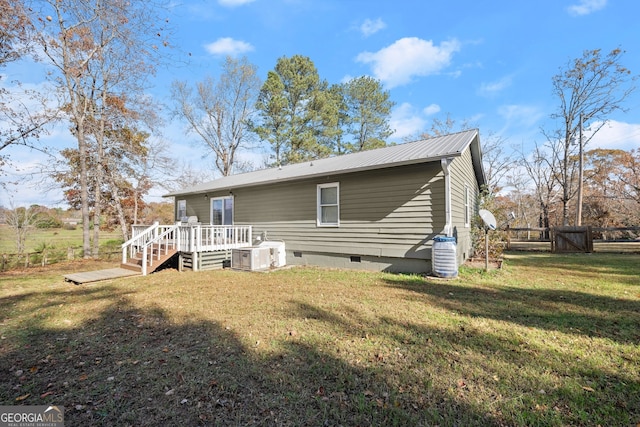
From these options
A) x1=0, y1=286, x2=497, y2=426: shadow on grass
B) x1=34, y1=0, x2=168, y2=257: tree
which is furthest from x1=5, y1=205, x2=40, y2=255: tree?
x1=0, y1=286, x2=497, y2=426: shadow on grass

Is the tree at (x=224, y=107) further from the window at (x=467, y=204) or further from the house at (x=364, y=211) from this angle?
the window at (x=467, y=204)

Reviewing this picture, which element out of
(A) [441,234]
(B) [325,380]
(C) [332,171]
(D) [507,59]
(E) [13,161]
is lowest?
(B) [325,380]

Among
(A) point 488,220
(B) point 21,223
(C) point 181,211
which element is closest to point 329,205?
(A) point 488,220

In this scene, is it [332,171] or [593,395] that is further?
[332,171]

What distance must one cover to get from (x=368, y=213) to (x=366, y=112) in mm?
16439

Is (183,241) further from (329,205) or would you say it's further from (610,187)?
(610,187)

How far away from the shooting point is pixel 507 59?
12547 millimetres

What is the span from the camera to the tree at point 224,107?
69.6 feet

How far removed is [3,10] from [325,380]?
12340mm

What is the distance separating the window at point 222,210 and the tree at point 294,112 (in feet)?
29.2

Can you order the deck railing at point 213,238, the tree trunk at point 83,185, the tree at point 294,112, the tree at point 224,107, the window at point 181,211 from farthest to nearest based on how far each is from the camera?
the tree at point 224,107 < the tree at point 294,112 < the window at point 181,211 < the tree trunk at point 83,185 < the deck railing at point 213,238

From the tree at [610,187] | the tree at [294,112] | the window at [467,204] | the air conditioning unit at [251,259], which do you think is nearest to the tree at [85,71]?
the air conditioning unit at [251,259]

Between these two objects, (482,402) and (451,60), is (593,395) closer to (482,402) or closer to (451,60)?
(482,402)

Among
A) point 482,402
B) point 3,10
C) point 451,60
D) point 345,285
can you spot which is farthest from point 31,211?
point 451,60
